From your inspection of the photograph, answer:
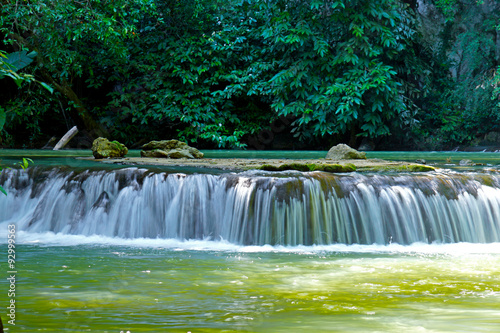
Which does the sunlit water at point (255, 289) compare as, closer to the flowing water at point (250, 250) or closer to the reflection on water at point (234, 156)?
the flowing water at point (250, 250)

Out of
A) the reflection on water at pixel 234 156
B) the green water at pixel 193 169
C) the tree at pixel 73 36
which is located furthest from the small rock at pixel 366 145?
the tree at pixel 73 36

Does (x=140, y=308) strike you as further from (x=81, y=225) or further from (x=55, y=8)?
(x=55, y=8)

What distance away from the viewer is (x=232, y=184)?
698 cm

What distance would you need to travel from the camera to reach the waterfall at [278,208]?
6.62 m

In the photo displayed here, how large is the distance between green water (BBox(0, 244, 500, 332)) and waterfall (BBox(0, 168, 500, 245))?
2.76 feet

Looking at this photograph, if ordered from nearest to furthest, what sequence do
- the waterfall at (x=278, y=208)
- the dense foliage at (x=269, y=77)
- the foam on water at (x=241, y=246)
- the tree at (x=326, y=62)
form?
the foam on water at (x=241, y=246) → the waterfall at (x=278, y=208) → the tree at (x=326, y=62) → the dense foliage at (x=269, y=77)

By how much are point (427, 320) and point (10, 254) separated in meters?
3.88

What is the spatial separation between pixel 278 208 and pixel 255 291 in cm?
281

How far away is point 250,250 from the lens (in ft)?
19.9

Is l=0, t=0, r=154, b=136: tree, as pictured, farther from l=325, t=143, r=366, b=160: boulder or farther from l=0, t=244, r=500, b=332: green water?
l=0, t=244, r=500, b=332: green water

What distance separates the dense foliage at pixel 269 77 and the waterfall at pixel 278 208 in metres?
9.46

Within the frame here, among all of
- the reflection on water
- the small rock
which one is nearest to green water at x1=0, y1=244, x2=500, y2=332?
the reflection on water

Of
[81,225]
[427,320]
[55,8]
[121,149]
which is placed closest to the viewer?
[427,320]

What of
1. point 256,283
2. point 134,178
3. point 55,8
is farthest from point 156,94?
point 256,283
